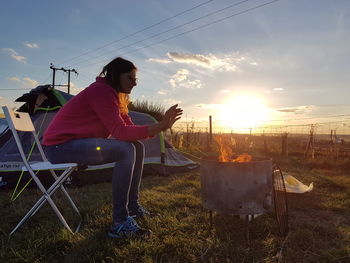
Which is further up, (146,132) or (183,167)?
(146,132)

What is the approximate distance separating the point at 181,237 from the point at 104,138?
3.73ft

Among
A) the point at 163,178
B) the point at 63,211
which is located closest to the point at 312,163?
the point at 163,178

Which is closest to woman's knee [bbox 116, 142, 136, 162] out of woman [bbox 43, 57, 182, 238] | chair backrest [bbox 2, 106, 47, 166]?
woman [bbox 43, 57, 182, 238]

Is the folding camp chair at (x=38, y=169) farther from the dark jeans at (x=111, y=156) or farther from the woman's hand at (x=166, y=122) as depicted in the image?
the woman's hand at (x=166, y=122)

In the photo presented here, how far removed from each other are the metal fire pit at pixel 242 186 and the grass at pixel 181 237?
1.04 ft

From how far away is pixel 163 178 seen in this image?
5879mm

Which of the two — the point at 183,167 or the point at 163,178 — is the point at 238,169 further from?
the point at 183,167

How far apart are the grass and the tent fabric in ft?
2.94

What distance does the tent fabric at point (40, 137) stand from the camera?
4730 millimetres

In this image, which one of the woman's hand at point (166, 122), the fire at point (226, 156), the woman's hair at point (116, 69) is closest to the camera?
the woman's hand at point (166, 122)

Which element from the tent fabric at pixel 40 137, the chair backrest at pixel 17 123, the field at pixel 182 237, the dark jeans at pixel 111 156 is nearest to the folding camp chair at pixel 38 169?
the chair backrest at pixel 17 123

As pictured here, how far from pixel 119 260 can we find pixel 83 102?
1363 millimetres

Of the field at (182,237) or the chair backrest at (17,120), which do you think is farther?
the chair backrest at (17,120)

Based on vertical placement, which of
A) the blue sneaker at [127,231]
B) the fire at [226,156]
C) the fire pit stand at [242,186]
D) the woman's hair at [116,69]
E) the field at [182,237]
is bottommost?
the field at [182,237]
